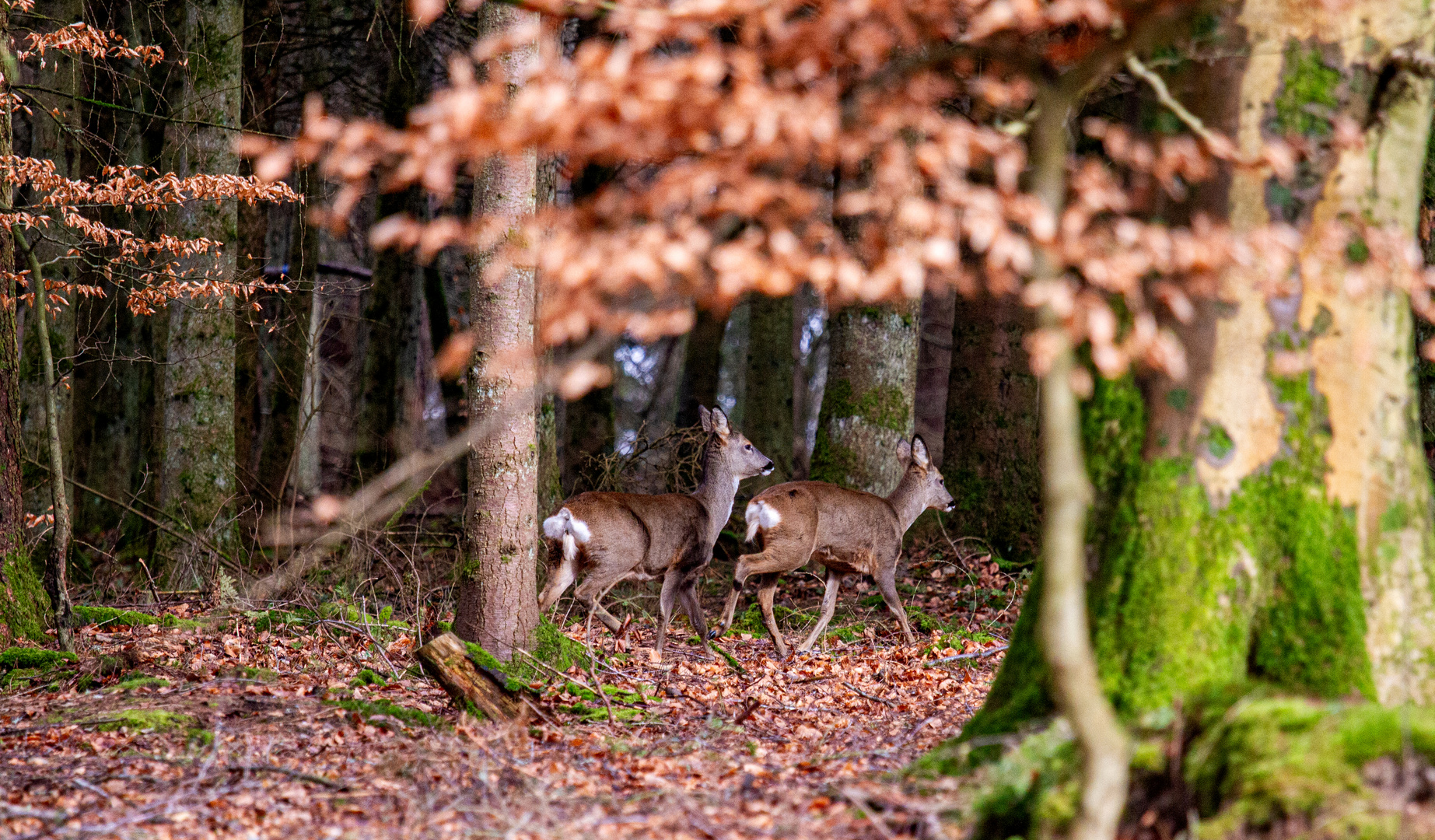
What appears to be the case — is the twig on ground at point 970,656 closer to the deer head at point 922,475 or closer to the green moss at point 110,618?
the deer head at point 922,475

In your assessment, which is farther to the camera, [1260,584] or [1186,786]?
[1260,584]

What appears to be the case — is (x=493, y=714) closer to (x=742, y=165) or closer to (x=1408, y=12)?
(x=742, y=165)

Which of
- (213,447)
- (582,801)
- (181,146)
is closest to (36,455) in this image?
(213,447)

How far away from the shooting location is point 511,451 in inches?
271

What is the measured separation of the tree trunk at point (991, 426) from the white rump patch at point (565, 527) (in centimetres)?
456

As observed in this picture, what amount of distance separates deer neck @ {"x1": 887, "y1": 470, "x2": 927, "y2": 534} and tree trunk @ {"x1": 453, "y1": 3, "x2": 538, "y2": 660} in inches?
184

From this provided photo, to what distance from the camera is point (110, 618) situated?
8.66 metres

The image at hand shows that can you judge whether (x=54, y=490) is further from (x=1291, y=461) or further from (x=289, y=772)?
(x=1291, y=461)

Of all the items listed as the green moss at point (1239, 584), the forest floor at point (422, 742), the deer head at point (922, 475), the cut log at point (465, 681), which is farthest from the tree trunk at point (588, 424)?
the green moss at point (1239, 584)

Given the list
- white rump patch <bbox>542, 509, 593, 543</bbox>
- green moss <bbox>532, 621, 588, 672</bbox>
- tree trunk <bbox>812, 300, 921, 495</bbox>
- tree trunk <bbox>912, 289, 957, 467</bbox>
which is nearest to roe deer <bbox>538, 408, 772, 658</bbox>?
white rump patch <bbox>542, 509, 593, 543</bbox>

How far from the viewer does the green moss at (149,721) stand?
589 centimetres

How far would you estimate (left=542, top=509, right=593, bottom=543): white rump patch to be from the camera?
933 centimetres

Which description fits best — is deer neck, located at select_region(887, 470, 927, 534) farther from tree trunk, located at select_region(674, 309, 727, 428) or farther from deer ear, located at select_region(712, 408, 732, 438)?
tree trunk, located at select_region(674, 309, 727, 428)

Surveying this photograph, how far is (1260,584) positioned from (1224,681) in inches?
14.7
